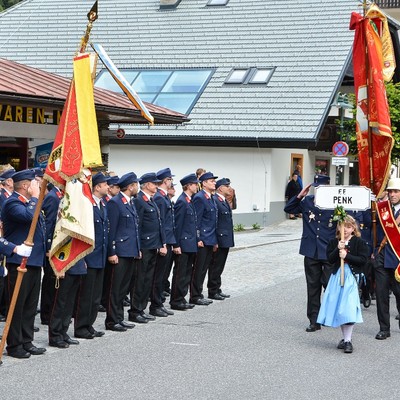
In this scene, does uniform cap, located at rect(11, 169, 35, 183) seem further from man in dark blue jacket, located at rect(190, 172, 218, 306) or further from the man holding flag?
the man holding flag

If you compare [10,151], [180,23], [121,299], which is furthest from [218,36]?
[121,299]

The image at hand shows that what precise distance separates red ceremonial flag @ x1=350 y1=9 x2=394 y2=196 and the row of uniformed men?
2.31 metres

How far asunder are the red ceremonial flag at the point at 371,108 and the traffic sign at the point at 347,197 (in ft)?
5.52

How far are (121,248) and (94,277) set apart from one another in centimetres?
75

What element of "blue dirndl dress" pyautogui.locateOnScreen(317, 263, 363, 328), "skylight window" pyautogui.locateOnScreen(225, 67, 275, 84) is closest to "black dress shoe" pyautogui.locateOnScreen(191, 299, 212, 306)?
"blue dirndl dress" pyautogui.locateOnScreen(317, 263, 363, 328)

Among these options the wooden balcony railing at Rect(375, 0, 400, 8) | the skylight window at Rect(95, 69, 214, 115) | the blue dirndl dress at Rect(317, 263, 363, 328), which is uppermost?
the wooden balcony railing at Rect(375, 0, 400, 8)

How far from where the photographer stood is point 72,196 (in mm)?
8938

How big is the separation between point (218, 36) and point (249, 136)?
21.2 feet

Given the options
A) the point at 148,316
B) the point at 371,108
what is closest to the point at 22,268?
the point at 148,316

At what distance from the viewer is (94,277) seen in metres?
10.5

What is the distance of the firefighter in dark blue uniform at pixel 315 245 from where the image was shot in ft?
37.9

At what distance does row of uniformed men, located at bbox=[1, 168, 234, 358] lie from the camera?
9227 millimetres

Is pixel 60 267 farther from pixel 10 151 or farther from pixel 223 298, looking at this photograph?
pixel 10 151

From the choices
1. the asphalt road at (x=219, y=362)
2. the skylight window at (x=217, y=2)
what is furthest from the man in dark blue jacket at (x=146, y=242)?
the skylight window at (x=217, y=2)
